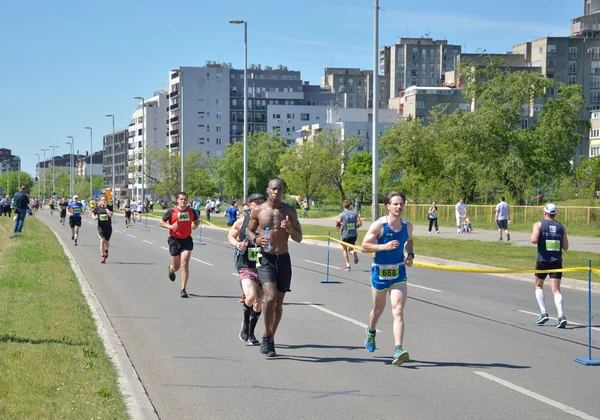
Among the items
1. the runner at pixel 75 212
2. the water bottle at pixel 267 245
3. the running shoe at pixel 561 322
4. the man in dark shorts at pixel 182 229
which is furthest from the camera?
the runner at pixel 75 212

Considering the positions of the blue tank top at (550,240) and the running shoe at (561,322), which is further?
the blue tank top at (550,240)

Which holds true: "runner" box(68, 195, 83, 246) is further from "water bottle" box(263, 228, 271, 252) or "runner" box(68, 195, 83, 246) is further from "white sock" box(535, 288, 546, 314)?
"water bottle" box(263, 228, 271, 252)

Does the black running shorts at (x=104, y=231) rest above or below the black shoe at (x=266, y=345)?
above

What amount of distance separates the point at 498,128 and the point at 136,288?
49074 mm

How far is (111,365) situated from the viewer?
870 centimetres

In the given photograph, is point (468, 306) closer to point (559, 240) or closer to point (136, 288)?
point (559, 240)

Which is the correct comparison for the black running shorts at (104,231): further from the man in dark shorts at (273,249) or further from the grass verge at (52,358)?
the man in dark shorts at (273,249)

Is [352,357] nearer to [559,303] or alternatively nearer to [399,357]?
[399,357]

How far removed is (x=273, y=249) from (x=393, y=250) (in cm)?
132

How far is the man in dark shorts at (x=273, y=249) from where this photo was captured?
31.2ft

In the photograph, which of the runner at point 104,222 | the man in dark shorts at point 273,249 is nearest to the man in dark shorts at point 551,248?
the man in dark shorts at point 273,249

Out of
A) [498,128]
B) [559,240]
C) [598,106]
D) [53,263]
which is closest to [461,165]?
[498,128]

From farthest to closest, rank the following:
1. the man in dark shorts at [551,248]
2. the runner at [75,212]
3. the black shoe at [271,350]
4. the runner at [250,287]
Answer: the runner at [75,212] < the man in dark shorts at [551,248] < the runner at [250,287] < the black shoe at [271,350]

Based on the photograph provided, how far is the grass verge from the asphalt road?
0.49m
